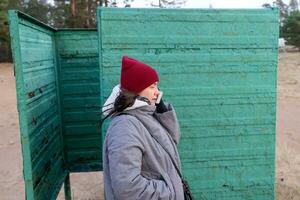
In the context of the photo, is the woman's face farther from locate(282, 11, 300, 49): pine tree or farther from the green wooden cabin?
locate(282, 11, 300, 49): pine tree

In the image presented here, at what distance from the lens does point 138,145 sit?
1.96 metres

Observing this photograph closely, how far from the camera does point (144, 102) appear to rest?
2.07m

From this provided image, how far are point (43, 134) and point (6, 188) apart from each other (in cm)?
324

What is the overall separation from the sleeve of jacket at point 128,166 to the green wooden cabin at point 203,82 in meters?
0.86

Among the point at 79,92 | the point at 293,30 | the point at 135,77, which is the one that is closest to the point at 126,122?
the point at 135,77

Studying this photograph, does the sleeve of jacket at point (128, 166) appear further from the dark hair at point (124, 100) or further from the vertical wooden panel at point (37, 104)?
the vertical wooden panel at point (37, 104)

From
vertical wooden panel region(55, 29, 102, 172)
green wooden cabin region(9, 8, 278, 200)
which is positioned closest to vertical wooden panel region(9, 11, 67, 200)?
green wooden cabin region(9, 8, 278, 200)

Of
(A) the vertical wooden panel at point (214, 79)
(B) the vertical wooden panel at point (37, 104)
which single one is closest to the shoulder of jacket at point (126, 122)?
(B) the vertical wooden panel at point (37, 104)

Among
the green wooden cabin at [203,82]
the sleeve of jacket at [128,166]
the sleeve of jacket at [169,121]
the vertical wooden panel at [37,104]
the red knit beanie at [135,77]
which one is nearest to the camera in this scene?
the sleeve of jacket at [128,166]

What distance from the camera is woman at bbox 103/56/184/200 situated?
194 cm

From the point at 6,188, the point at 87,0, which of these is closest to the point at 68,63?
the point at 6,188

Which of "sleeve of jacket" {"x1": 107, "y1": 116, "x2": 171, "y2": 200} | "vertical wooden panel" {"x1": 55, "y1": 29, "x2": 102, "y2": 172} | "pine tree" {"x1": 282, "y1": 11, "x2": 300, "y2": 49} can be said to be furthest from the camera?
"pine tree" {"x1": 282, "y1": 11, "x2": 300, "y2": 49}

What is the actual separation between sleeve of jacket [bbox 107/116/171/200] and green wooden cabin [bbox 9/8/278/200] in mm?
862

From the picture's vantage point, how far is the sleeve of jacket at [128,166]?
6.31 ft
